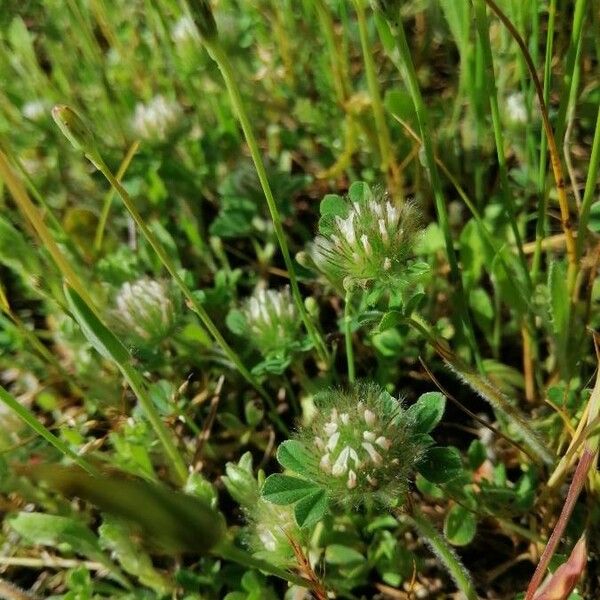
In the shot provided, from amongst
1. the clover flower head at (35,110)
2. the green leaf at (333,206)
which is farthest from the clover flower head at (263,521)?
the clover flower head at (35,110)

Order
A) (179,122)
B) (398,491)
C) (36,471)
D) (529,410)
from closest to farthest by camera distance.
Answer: (36,471) → (398,491) → (529,410) → (179,122)

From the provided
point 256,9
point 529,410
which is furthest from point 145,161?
point 529,410

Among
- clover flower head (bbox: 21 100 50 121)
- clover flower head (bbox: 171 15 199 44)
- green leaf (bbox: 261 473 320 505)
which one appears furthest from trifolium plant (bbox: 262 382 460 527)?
clover flower head (bbox: 21 100 50 121)

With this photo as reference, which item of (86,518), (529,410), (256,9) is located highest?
(256,9)

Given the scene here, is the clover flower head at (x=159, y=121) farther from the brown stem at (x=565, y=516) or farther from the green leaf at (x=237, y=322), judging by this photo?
the brown stem at (x=565, y=516)

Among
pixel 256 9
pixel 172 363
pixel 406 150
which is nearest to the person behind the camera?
pixel 172 363

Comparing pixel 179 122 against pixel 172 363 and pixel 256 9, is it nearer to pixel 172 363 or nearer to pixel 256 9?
pixel 256 9

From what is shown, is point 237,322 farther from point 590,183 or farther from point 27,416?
point 590,183
